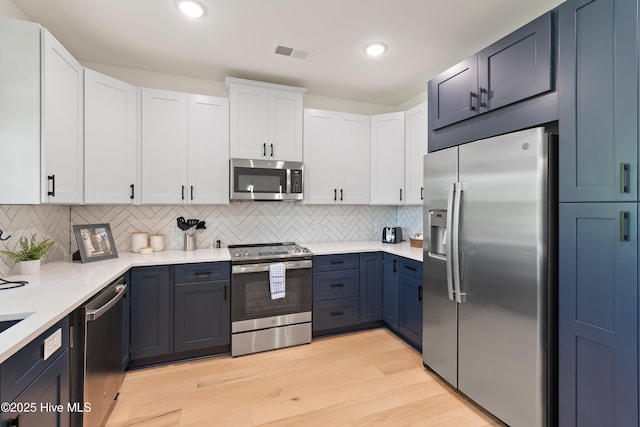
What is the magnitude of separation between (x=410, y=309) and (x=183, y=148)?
2.71 meters

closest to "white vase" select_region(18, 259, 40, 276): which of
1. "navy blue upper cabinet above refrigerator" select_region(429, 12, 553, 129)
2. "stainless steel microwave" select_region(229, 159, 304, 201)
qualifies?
"stainless steel microwave" select_region(229, 159, 304, 201)

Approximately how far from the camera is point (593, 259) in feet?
4.84

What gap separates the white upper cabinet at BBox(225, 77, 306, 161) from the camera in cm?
306

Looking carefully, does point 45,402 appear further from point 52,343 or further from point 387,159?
point 387,159

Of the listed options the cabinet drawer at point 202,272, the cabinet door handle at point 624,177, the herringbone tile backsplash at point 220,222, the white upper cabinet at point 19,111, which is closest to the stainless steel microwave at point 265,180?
the herringbone tile backsplash at point 220,222

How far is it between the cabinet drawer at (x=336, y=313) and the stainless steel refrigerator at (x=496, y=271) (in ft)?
3.27

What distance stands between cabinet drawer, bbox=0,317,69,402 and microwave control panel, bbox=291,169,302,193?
2221 millimetres

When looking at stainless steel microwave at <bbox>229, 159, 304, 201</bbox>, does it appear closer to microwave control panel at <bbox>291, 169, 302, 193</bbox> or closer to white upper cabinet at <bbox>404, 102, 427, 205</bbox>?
microwave control panel at <bbox>291, 169, 302, 193</bbox>

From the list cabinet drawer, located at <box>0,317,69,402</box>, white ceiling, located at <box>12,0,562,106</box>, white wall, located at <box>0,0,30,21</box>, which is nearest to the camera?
cabinet drawer, located at <box>0,317,69,402</box>

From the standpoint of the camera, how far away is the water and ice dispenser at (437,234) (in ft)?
7.51

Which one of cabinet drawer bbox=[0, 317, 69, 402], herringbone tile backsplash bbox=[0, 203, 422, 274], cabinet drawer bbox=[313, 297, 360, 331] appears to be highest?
herringbone tile backsplash bbox=[0, 203, 422, 274]

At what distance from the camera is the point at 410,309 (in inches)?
114

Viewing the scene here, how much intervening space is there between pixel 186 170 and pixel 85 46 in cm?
132

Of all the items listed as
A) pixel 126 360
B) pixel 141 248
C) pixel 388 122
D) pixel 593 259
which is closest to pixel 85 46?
pixel 141 248
